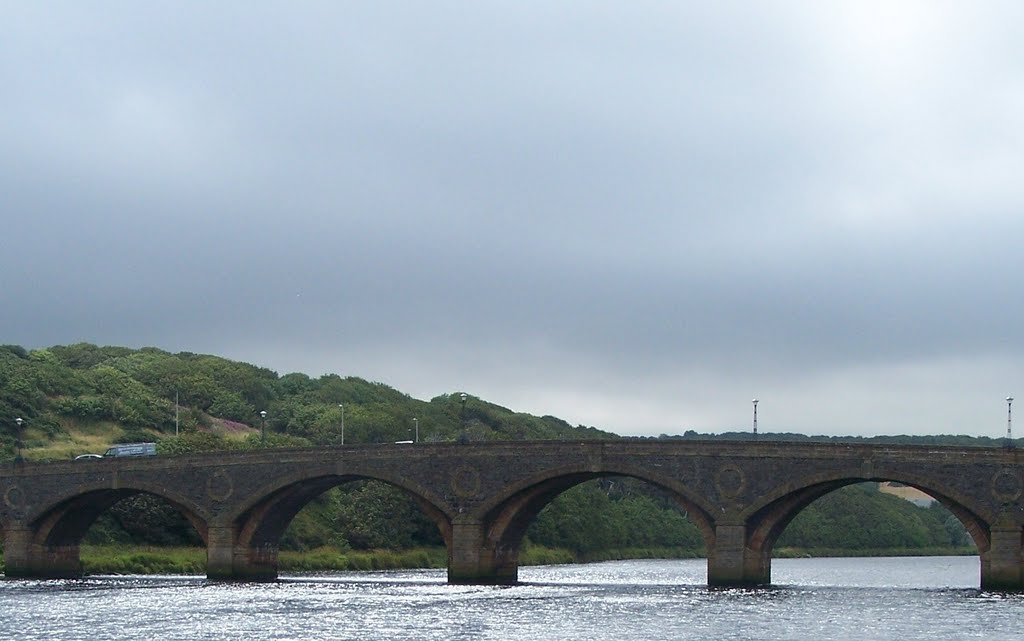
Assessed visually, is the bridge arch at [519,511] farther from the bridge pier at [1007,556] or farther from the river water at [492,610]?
the bridge pier at [1007,556]

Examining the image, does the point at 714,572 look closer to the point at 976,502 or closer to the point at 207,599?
the point at 976,502

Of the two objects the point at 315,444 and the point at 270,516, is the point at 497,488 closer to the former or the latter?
the point at 270,516

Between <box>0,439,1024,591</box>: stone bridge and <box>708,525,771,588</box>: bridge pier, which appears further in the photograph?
<box>708,525,771,588</box>: bridge pier

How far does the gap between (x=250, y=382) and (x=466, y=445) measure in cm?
11199

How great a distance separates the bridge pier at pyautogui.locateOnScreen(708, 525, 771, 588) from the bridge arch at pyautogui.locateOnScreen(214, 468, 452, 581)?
14.6m

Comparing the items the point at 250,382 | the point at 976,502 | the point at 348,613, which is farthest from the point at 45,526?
the point at 250,382

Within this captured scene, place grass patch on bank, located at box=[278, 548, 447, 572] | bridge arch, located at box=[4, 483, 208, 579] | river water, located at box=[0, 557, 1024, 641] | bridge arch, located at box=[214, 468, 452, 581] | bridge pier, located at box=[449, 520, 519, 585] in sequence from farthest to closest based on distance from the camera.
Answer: grass patch on bank, located at box=[278, 548, 447, 572]
bridge arch, located at box=[4, 483, 208, 579]
bridge arch, located at box=[214, 468, 452, 581]
bridge pier, located at box=[449, 520, 519, 585]
river water, located at box=[0, 557, 1024, 641]

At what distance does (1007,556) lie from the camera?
75.8 meters

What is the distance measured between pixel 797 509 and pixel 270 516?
99.4ft

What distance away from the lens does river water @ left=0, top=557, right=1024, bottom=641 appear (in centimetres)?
5591

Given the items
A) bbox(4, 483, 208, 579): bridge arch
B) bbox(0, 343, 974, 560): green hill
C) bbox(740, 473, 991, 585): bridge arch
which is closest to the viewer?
bbox(740, 473, 991, 585): bridge arch

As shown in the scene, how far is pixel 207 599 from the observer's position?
7319 cm

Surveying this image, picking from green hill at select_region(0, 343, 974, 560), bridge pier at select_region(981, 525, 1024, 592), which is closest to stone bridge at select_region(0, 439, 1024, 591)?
bridge pier at select_region(981, 525, 1024, 592)

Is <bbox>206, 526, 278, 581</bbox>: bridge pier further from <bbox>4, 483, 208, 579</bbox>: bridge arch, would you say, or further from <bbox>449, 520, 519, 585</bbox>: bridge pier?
<bbox>449, 520, 519, 585</bbox>: bridge pier
